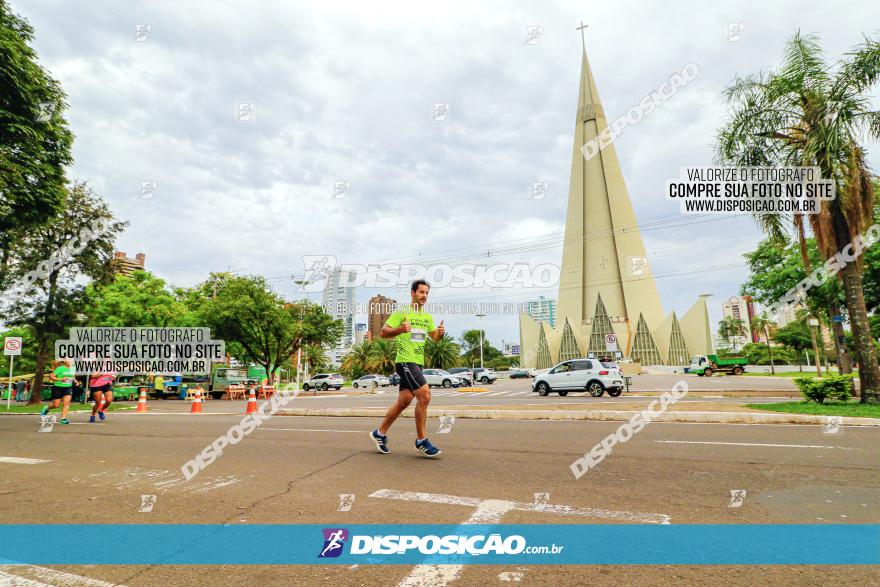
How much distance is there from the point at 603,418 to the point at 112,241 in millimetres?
24199

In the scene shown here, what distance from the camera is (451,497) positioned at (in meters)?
3.89

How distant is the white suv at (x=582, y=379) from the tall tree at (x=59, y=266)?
22.2 m

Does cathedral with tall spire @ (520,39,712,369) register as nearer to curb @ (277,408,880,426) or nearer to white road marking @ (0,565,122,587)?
curb @ (277,408,880,426)

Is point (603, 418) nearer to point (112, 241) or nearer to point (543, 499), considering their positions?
point (543, 499)

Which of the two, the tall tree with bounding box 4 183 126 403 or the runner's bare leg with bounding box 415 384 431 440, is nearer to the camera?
the runner's bare leg with bounding box 415 384 431 440

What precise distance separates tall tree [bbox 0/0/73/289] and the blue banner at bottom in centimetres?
1104

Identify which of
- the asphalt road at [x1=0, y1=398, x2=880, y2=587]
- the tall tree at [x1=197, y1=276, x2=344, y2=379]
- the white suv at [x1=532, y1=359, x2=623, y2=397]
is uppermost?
the tall tree at [x1=197, y1=276, x2=344, y2=379]

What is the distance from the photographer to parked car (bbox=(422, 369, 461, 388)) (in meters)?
38.4

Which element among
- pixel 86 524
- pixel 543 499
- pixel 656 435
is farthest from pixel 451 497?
pixel 656 435

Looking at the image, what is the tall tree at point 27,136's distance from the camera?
34.7 feet

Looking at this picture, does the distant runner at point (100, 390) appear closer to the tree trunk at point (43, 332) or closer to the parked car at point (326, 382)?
the tree trunk at point (43, 332)

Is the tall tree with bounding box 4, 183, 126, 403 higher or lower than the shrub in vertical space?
higher

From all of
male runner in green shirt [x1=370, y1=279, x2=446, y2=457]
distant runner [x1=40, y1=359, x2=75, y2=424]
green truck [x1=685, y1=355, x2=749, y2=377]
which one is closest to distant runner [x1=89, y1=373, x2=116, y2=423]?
distant runner [x1=40, y1=359, x2=75, y2=424]

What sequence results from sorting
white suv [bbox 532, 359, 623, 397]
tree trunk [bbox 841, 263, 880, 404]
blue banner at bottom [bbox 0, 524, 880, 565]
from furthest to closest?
1. white suv [bbox 532, 359, 623, 397]
2. tree trunk [bbox 841, 263, 880, 404]
3. blue banner at bottom [bbox 0, 524, 880, 565]
